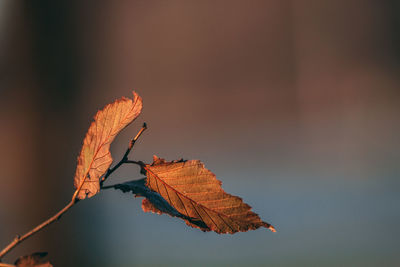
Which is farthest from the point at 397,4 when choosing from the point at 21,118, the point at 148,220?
the point at 21,118

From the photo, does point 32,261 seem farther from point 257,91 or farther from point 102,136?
point 257,91

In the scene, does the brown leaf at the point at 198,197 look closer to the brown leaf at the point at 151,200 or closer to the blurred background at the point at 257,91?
the brown leaf at the point at 151,200

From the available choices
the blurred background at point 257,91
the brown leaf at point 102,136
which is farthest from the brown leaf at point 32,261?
the blurred background at point 257,91

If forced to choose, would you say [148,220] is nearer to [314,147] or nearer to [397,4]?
[314,147]

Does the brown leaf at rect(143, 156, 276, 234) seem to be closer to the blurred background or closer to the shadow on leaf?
the shadow on leaf

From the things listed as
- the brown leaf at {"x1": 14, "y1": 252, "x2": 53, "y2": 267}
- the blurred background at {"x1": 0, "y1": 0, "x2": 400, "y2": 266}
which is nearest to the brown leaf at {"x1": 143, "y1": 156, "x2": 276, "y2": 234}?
the brown leaf at {"x1": 14, "y1": 252, "x2": 53, "y2": 267}

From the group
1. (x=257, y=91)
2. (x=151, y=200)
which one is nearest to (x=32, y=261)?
(x=151, y=200)

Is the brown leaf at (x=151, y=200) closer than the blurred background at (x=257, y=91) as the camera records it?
Yes
